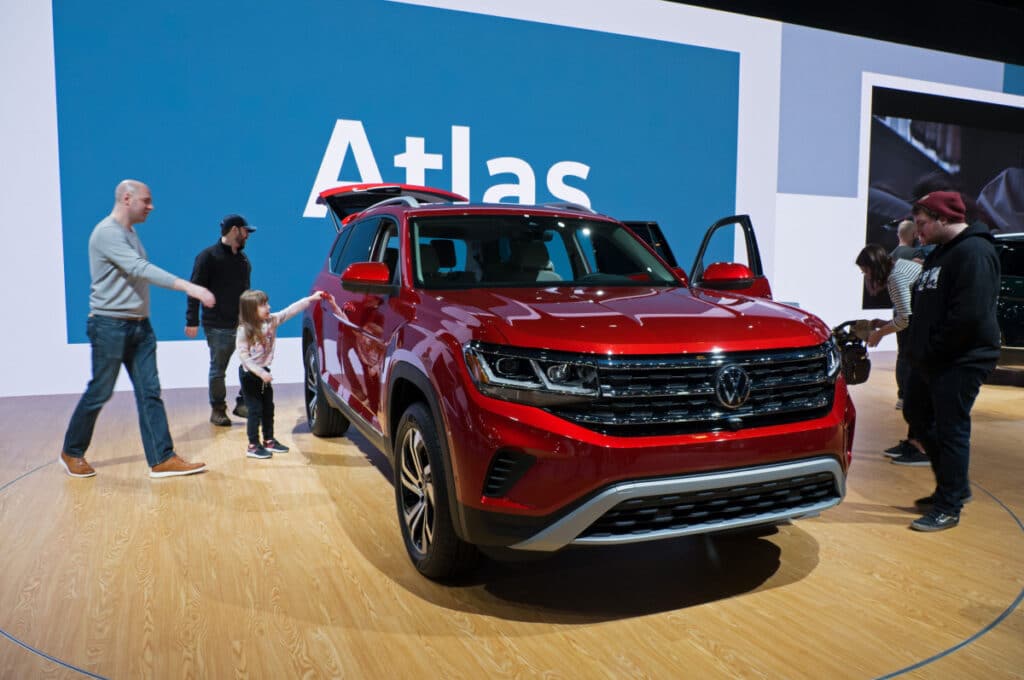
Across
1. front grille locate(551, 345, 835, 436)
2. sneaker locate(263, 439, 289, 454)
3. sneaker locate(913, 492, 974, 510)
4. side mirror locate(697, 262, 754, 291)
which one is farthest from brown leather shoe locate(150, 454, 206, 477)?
sneaker locate(913, 492, 974, 510)

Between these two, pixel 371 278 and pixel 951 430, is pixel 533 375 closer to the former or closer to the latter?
Result: pixel 371 278

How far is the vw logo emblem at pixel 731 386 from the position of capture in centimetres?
246

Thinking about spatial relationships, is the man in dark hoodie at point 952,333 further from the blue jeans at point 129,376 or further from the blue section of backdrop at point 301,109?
the blue section of backdrop at point 301,109

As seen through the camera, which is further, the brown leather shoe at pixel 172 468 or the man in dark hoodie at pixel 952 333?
the brown leather shoe at pixel 172 468

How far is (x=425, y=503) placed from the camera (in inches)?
114

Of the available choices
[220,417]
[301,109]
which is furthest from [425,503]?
[301,109]

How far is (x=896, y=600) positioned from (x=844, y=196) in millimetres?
9356

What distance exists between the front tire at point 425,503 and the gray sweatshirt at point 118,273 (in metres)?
1.85

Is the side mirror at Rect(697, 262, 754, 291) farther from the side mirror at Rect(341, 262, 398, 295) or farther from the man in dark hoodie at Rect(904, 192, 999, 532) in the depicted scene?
the side mirror at Rect(341, 262, 398, 295)

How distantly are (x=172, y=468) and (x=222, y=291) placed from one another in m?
1.86

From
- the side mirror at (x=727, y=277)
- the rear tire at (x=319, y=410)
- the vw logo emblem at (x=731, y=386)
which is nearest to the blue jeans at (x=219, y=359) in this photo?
the rear tire at (x=319, y=410)

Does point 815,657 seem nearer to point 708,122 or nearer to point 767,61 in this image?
point 708,122

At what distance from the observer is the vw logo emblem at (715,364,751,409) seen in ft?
8.07

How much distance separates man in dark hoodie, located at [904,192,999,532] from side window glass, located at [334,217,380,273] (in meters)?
2.80
